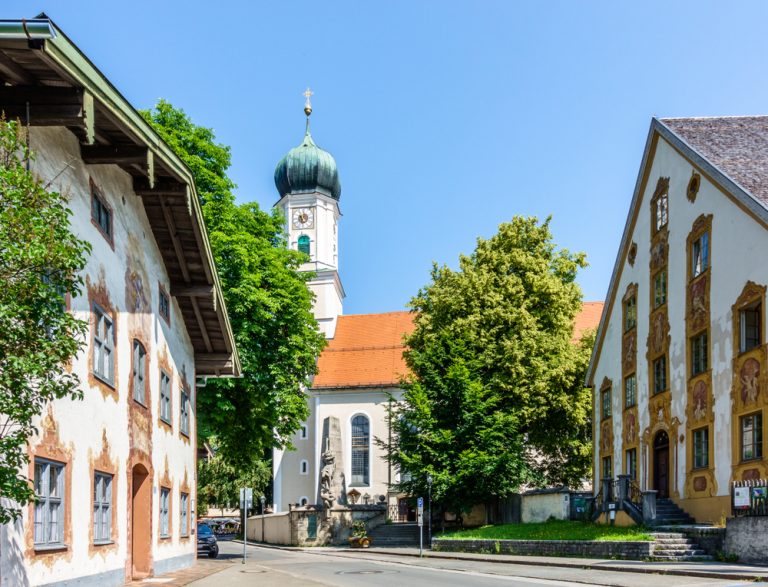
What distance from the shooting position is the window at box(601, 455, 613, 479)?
120 feet

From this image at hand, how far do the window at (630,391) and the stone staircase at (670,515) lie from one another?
18.4 feet

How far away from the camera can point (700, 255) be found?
28.2 meters

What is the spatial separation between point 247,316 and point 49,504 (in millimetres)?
17548

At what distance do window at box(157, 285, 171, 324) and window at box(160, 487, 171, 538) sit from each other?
3.78m

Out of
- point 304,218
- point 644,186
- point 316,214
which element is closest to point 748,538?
point 644,186

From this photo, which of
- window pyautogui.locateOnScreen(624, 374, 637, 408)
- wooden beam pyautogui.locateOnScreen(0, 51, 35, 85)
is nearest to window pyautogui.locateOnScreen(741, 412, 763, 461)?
window pyautogui.locateOnScreen(624, 374, 637, 408)

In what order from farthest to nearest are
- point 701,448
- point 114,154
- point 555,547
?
point 555,547, point 701,448, point 114,154

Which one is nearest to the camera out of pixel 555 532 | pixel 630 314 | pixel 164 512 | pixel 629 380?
pixel 164 512

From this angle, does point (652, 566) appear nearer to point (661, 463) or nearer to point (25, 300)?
point (661, 463)

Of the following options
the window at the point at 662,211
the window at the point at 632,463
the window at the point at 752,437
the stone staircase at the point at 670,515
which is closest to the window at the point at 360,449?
the window at the point at 632,463

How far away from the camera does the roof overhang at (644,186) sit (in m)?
24.2

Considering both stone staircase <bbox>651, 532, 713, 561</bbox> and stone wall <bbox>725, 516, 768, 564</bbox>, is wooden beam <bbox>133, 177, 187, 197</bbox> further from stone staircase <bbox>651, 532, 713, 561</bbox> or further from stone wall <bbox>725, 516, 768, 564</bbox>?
stone staircase <bbox>651, 532, 713, 561</bbox>

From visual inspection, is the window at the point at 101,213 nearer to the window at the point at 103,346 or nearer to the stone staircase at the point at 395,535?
the window at the point at 103,346

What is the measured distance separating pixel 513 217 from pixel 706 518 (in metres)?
23.4
